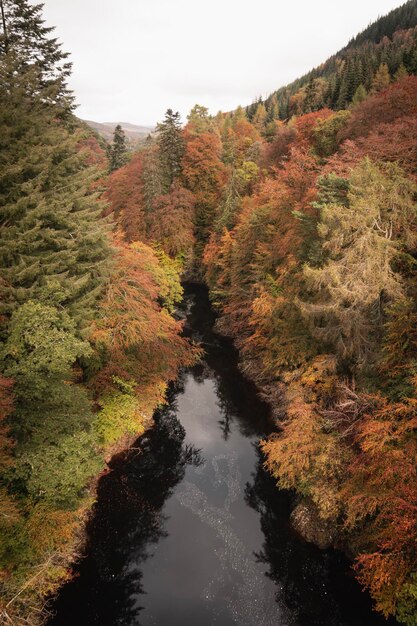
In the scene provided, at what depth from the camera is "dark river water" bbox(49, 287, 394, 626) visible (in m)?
12.1

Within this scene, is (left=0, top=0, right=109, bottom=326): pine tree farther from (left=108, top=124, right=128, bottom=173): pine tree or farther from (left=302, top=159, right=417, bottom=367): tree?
(left=108, top=124, right=128, bottom=173): pine tree

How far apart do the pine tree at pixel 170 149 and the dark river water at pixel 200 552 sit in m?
28.9

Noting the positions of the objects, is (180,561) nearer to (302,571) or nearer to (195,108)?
(302,571)

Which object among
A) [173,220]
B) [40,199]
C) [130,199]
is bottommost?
[40,199]

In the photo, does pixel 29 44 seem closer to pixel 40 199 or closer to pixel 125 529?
pixel 40 199

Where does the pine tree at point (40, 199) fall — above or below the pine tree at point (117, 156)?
below

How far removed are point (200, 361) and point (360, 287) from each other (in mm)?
15735

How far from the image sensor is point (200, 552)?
14109mm

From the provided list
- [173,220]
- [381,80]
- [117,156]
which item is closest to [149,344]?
[173,220]

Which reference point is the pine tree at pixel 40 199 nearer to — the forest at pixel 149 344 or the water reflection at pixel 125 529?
the forest at pixel 149 344

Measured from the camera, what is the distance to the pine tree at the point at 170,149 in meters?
37.2

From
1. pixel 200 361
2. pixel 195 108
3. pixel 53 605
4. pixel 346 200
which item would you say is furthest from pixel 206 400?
pixel 195 108

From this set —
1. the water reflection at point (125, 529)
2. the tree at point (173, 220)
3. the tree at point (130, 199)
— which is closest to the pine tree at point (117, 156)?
the tree at point (130, 199)

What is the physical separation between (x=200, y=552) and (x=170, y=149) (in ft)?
122
